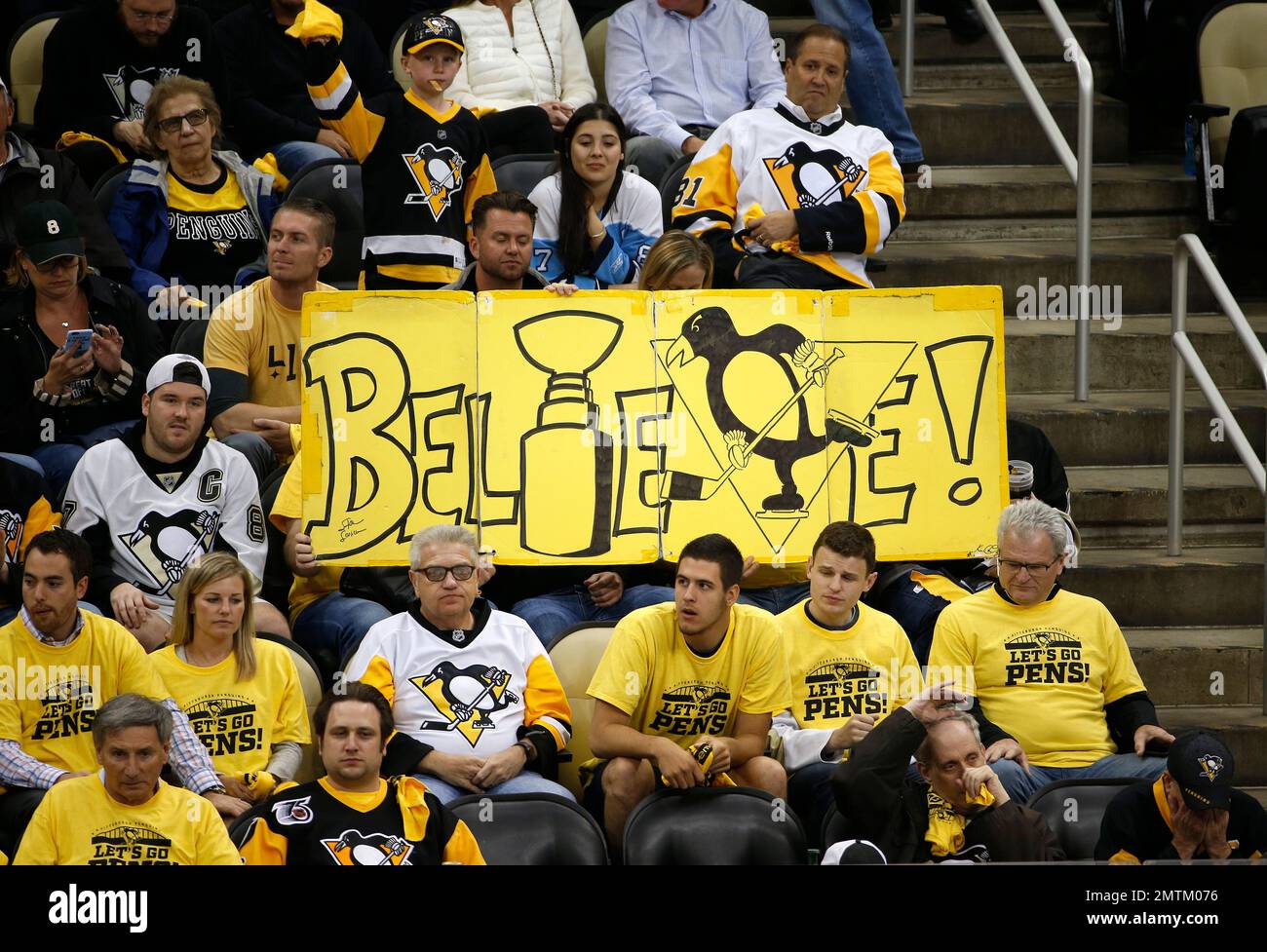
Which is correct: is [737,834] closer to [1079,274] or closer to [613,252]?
[613,252]

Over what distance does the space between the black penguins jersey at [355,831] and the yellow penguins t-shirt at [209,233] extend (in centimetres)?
315

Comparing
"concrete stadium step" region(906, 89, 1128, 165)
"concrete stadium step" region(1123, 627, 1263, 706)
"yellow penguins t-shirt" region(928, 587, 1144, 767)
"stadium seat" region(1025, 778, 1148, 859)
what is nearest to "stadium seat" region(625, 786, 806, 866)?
"stadium seat" region(1025, 778, 1148, 859)

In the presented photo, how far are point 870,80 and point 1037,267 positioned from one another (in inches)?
45.2

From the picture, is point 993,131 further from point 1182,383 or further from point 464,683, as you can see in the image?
point 464,683

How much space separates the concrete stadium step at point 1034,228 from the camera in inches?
356

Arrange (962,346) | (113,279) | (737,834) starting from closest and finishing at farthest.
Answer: (737,834) → (962,346) → (113,279)

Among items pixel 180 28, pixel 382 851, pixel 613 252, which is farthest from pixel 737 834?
pixel 180 28

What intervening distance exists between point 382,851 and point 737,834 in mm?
1077

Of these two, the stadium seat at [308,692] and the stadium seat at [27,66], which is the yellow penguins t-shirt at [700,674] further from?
the stadium seat at [27,66]

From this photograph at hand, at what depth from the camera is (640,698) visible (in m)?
6.03

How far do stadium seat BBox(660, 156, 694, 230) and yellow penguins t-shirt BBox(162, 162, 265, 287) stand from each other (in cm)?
176

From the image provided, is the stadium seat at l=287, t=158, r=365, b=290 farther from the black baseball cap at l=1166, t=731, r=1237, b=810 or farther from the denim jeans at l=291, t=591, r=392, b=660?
the black baseball cap at l=1166, t=731, r=1237, b=810
